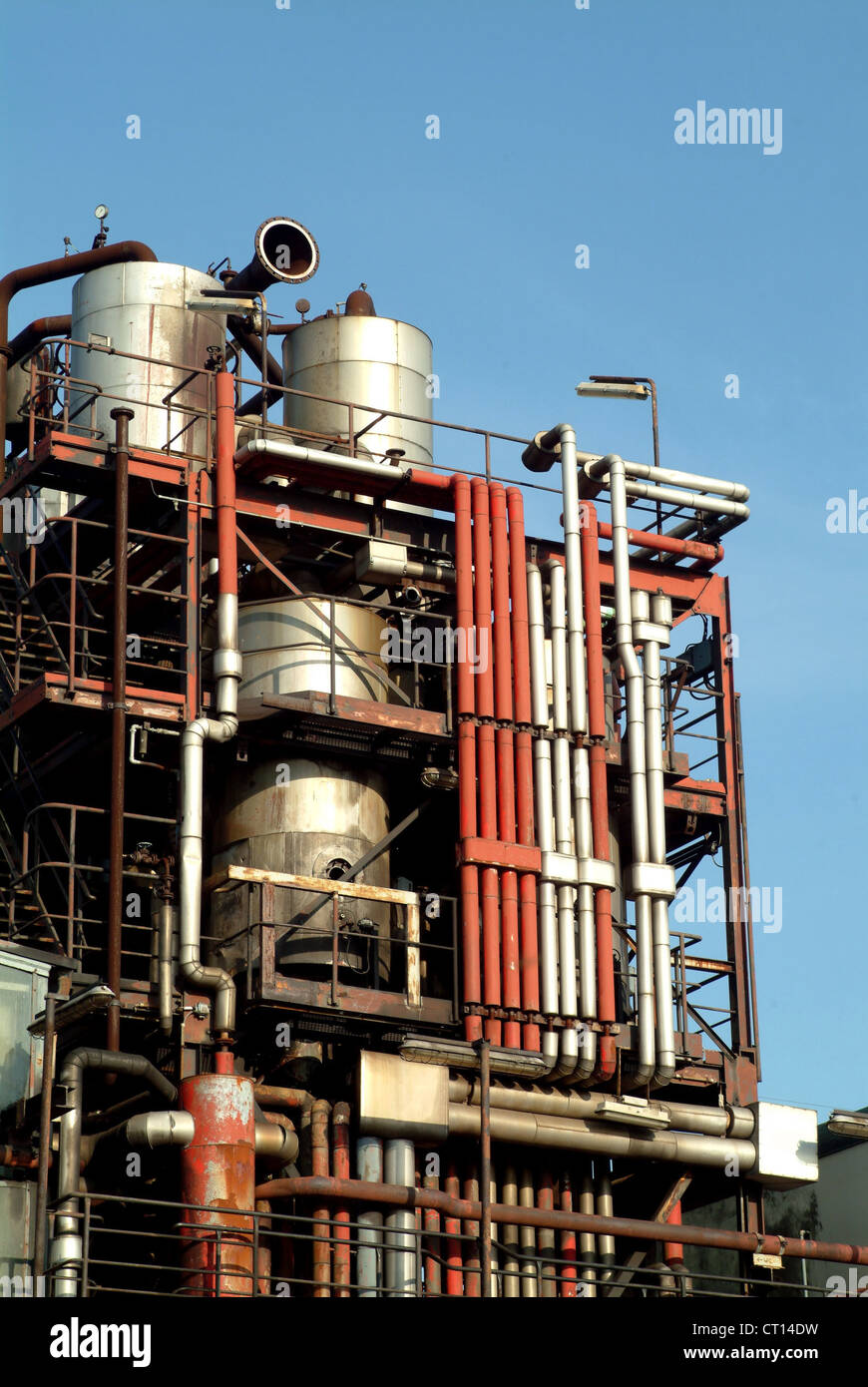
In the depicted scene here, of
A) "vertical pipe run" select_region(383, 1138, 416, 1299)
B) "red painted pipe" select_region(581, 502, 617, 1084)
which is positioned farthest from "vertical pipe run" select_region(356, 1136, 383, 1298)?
"red painted pipe" select_region(581, 502, 617, 1084)

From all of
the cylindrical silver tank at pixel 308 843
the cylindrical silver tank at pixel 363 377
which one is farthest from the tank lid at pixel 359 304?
the cylindrical silver tank at pixel 308 843

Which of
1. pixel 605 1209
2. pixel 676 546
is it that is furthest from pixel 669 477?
pixel 605 1209

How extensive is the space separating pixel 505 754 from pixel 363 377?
840 centimetres

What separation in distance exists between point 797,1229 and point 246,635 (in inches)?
535

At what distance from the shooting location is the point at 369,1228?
35.5 m

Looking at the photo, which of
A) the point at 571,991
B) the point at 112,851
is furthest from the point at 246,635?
the point at 571,991

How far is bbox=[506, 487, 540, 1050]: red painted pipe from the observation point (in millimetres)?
38938

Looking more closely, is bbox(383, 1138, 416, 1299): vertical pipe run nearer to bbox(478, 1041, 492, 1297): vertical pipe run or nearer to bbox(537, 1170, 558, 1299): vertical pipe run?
bbox(478, 1041, 492, 1297): vertical pipe run

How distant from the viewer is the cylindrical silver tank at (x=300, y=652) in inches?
1588

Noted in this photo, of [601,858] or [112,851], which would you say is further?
[601,858]

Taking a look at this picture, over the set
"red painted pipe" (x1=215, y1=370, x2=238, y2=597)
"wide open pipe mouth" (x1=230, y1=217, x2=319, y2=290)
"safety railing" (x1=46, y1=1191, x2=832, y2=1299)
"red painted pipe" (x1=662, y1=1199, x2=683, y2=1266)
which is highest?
"wide open pipe mouth" (x1=230, y1=217, x2=319, y2=290)

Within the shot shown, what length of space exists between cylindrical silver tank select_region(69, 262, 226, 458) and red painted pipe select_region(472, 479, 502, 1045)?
5.18 meters
